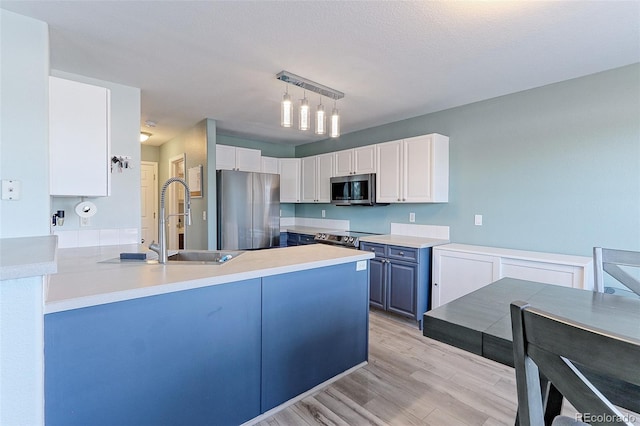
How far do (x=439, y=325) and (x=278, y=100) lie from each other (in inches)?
111

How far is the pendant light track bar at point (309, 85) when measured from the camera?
2543 mm

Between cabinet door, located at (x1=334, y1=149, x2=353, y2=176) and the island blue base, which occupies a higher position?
cabinet door, located at (x1=334, y1=149, x2=353, y2=176)

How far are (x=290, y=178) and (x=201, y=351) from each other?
3.92 metres

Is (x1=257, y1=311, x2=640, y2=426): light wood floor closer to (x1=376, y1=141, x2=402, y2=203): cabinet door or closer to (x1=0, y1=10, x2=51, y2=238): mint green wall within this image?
(x1=376, y1=141, x2=402, y2=203): cabinet door

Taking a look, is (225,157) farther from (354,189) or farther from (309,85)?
(309,85)

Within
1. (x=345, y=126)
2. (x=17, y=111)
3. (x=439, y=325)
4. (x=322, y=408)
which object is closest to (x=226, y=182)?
(x=345, y=126)

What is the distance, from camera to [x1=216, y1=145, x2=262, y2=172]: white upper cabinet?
446cm

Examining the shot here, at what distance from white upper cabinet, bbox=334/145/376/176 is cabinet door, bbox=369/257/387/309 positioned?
1.20m

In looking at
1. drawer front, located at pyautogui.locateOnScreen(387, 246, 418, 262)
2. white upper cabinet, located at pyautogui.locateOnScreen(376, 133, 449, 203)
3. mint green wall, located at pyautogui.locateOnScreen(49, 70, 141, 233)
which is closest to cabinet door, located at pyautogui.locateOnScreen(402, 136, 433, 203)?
white upper cabinet, located at pyautogui.locateOnScreen(376, 133, 449, 203)

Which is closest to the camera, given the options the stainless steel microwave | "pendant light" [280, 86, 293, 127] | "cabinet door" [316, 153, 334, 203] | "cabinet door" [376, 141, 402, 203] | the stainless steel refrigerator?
"pendant light" [280, 86, 293, 127]

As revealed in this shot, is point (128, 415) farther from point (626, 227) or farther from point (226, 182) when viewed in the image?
point (626, 227)

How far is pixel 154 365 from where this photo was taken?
1.41 metres

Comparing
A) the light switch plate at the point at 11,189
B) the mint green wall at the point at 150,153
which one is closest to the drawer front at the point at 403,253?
the light switch plate at the point at 11,189

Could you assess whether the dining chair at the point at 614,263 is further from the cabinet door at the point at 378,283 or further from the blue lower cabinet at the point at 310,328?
the cabinet door at the point at 378,283
